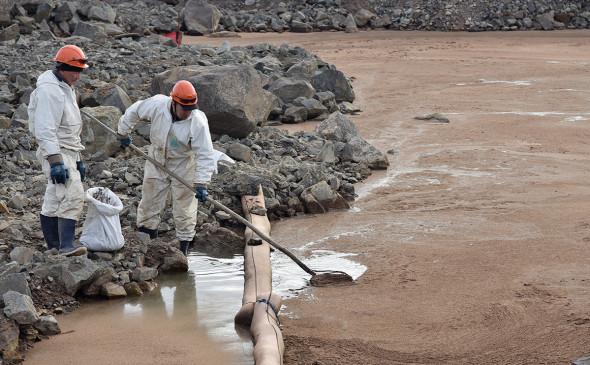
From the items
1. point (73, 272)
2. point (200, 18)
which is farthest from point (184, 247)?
point (200, 18)

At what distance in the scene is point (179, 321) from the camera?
19.1 feet

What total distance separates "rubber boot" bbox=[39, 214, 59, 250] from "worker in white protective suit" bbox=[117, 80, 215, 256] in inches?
33.6

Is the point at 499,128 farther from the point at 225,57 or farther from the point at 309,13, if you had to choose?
the point at 309,13

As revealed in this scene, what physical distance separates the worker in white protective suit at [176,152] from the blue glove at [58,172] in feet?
2.99

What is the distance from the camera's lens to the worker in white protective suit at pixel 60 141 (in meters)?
6.04

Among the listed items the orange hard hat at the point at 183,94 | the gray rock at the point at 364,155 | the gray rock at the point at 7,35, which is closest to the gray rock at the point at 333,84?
the gray rock at the point at 364,155

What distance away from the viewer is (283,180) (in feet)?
29.1

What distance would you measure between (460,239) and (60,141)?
4.10 meters

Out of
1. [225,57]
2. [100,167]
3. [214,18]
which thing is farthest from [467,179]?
[214,18]

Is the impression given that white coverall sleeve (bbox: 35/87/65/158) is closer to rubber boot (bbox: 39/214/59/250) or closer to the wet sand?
rubber boot (bbox: 39/214/59/250)

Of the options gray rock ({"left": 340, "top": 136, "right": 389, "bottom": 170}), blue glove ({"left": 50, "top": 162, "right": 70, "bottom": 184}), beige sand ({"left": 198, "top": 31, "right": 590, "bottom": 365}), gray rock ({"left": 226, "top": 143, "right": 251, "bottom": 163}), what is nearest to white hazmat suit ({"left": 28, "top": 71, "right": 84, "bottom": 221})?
blue glove ({"left": 50, "top": 162, "right": 70, "bottom": 184})

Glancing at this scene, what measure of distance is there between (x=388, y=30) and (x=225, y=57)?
1431cm

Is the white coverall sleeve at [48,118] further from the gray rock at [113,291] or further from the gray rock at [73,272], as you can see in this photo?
the gray rock at [113,291]

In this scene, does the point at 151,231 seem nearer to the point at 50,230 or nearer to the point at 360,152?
the point at 50,230
